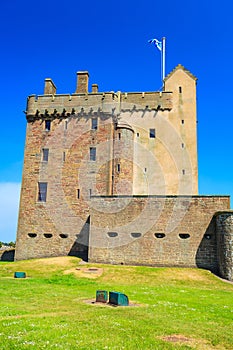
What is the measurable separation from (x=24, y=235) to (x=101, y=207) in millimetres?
10615

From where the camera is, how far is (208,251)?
83.1 feet

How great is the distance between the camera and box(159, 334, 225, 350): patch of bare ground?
8.33m

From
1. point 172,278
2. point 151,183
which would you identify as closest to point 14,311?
point 172,278

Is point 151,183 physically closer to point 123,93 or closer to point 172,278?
point 123,93

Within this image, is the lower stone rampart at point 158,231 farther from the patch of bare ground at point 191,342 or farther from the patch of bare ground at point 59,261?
the patch of bare ground at point 191,342

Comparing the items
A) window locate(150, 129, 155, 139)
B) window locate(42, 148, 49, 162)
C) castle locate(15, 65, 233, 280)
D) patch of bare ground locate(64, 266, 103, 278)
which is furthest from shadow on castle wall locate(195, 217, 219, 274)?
window locate(42, 148, 49, 162)

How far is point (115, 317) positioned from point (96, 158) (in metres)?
24.6

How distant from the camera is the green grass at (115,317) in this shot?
26.9ft

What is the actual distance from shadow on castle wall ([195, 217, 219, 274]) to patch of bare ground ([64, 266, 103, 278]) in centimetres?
786

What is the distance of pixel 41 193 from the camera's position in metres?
34.9

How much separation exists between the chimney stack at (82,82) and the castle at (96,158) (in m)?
0.11

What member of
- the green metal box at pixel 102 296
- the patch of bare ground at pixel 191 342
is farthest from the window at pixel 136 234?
the patch of bare ground at pixel 191 342

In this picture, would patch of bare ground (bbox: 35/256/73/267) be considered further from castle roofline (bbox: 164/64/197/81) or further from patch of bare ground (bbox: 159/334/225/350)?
castle roofline (bbox: 164/64/197/81)

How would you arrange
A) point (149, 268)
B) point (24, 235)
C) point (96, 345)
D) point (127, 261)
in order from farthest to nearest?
1. point (24, 235)
2. point (127, 261)
3. point (149, 268)
4. point (96, 345)
